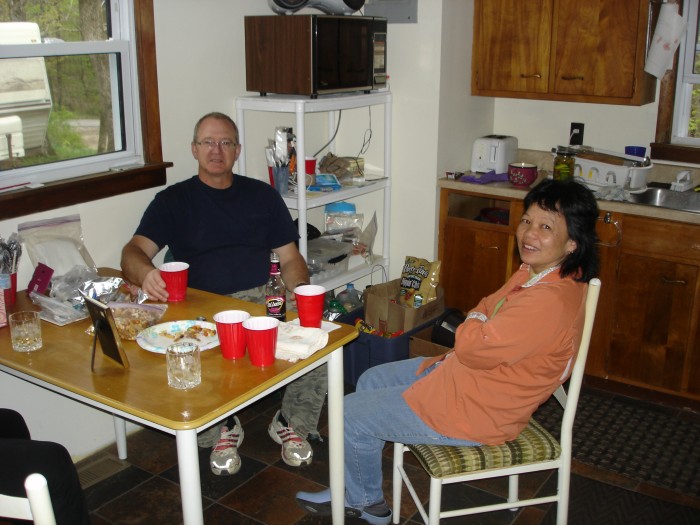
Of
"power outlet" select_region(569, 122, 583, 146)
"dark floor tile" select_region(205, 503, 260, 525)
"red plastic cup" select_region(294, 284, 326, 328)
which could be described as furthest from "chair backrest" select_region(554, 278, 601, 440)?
"power outlet" select_region(569, 122, 583, 146)

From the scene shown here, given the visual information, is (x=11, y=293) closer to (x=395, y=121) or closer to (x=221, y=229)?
(x=221, y=229)

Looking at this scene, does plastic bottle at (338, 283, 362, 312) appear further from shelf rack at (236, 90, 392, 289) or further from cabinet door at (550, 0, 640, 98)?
cabinet door at (550, 0, 640, 98)

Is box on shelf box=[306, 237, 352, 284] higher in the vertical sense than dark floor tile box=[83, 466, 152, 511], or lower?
higher

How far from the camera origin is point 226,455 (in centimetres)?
271

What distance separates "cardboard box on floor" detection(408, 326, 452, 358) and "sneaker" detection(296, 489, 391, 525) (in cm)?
85

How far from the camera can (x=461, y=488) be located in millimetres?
2643

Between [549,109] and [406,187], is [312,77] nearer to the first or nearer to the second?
[406,187]

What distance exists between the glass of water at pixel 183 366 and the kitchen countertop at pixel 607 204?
211 centimetres

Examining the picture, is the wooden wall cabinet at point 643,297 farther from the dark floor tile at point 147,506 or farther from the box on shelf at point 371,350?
the dark floor tile at point 147,506

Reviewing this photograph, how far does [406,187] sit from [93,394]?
2.31 meters

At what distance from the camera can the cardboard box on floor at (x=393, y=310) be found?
130 inches

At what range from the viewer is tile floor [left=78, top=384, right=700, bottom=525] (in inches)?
97.2

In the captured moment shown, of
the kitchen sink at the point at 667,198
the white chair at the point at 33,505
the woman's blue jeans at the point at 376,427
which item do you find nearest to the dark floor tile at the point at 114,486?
the woman's blue jeans at the point at 376,427

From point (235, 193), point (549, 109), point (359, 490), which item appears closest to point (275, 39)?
point (235, 193)
